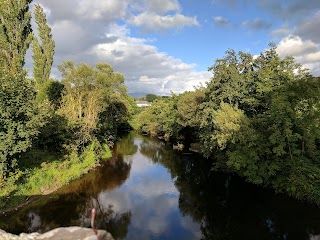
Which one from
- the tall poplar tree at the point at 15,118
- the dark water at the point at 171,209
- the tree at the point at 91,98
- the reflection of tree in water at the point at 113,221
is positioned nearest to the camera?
the reflection of tree in water at the point at 113,221

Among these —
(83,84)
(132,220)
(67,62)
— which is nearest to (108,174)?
(132,220)

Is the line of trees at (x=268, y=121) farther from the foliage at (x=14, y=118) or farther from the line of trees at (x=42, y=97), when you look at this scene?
the foliage at (x=14, y=118)

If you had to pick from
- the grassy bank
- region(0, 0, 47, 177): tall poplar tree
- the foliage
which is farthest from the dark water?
the foliage

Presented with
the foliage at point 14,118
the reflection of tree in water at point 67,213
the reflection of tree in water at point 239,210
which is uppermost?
the foliage at point 14,118

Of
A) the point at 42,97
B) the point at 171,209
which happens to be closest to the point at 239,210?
the point at 171,209

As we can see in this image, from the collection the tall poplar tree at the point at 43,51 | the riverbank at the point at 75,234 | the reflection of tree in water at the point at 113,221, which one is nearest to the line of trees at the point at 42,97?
the tall poplar tree at the point at 43,51

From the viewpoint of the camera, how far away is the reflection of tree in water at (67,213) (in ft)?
63.0

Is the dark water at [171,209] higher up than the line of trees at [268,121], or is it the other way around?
the line of trees at [268,121]

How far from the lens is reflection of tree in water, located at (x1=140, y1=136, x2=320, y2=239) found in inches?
796

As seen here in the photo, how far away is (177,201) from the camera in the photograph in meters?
26.4

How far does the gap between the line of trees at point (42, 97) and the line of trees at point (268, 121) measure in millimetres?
16492

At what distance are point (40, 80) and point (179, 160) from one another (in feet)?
79.0

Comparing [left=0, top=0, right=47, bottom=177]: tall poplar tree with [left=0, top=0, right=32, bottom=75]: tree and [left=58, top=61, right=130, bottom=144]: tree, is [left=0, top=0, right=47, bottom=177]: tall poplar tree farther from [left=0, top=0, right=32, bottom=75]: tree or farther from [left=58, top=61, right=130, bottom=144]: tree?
[left=0, top=0, right=32, bottom=75]: tree

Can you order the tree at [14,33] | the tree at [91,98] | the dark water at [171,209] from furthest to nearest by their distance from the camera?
the tree at [91,98] → the tree at [14,33] → the dark water at [171,209]
